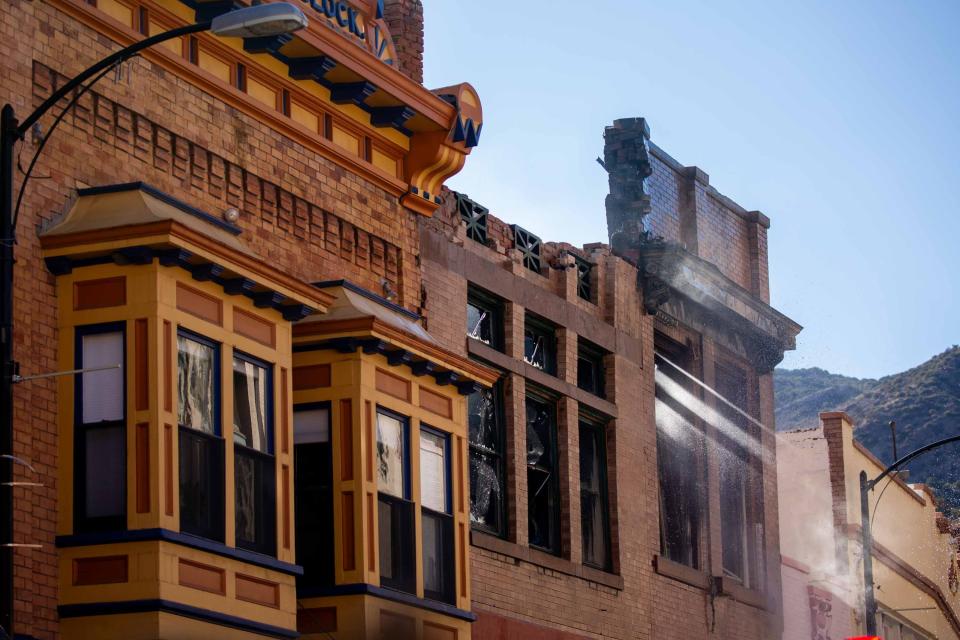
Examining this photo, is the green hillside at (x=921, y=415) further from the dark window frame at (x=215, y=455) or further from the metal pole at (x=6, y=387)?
the metal pole at (x=6, y=387)

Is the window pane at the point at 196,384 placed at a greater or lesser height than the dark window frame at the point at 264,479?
greater

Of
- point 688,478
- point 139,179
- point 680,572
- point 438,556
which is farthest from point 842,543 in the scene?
point 139,179

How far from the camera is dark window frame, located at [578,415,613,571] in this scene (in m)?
28.8

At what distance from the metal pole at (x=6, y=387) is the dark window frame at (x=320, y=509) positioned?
539 centimetres

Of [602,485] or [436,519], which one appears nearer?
[436,519]

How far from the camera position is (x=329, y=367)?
20953mm

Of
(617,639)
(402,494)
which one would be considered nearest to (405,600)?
(402,494)

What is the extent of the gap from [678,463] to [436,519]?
10510 mm

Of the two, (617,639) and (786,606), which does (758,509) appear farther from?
(617,639)

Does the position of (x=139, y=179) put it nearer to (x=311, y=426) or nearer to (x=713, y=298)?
(x=311, y=426)

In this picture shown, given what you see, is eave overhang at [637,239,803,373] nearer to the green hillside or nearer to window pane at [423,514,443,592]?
window pane at [423,514,443,592]

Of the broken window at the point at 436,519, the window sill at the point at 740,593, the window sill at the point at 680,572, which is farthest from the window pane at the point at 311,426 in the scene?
the window sill at the point at 740,593

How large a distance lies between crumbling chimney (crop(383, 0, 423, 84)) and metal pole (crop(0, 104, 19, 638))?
1085cm

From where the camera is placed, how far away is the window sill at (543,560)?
2541cm
